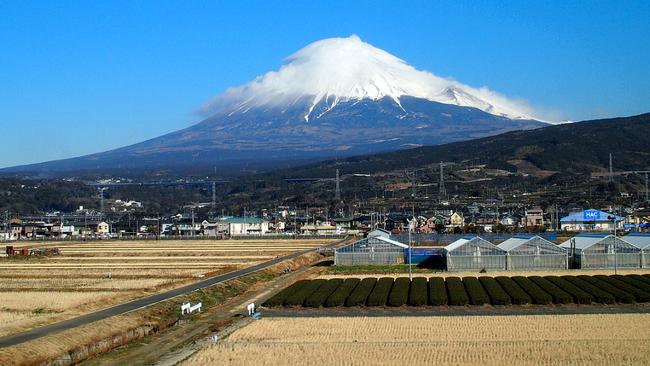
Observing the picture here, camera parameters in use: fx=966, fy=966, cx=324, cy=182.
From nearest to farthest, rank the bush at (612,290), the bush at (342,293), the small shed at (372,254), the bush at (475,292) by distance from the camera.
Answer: the bush at (612,290), the bush at (475,292), the bush at (342,293), the small shed at (372,254)

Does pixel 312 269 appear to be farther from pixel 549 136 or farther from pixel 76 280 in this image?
pixel 549 136

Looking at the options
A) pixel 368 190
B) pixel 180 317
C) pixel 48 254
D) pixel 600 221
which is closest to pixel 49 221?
pixel 368 190

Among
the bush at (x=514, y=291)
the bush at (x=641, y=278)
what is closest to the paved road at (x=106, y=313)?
the bush at (x=514, y=291)

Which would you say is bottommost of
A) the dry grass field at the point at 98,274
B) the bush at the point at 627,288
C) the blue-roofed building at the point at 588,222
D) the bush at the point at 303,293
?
the bush at the point at 627,288

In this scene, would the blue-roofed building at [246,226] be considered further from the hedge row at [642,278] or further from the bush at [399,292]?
the hedge row at [642,278]

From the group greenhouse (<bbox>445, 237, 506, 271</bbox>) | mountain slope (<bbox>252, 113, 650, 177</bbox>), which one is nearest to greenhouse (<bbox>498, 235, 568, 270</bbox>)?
greenhouse (<bbox>445, 237, 506, 271</bbox>)

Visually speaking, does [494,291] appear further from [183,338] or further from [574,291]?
[183,338]
